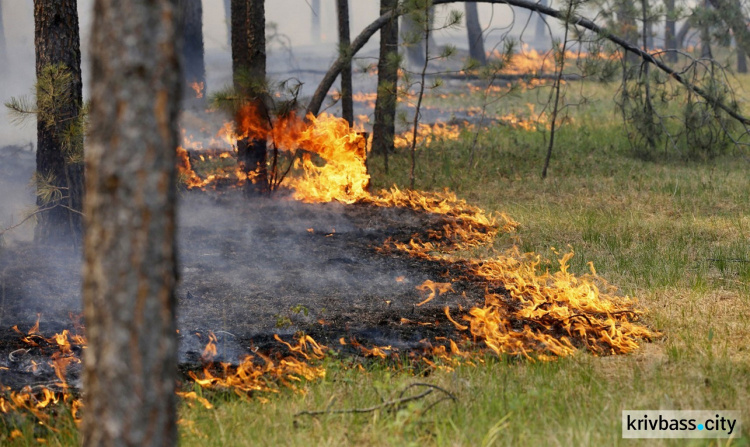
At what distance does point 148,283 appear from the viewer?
2.09m

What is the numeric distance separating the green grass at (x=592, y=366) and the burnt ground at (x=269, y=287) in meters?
0.74

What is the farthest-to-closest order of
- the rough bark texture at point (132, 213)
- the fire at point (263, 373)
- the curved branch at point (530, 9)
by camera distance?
the curved branch at point (530, 9) < the fire at point (263, 373) < the rough bark texture at point (132, 213)

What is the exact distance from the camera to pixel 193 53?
55.5ft

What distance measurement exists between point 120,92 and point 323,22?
199 feet

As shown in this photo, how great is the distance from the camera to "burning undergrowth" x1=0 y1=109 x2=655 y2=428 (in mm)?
4355

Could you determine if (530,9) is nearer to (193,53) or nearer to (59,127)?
(59,127)

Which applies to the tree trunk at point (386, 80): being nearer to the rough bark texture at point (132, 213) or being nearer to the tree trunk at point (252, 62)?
the tree trunk at point (252, 62)

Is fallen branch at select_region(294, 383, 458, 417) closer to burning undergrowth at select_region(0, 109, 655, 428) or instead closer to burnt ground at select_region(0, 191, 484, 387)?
burning undergrowth at select_region(0, 109, 655, 428)

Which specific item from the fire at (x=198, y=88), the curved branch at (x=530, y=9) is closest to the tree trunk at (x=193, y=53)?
the fire at (x=198, y=88)

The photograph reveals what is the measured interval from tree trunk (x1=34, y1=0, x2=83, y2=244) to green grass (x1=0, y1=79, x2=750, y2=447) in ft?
11.6

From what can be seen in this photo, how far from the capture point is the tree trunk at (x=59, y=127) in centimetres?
635

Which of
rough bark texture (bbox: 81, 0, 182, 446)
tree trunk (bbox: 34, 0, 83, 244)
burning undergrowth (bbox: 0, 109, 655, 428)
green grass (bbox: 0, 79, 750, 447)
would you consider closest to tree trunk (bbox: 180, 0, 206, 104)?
green grass (bbox: 0, 79, 750, 447)

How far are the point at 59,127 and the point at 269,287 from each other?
251 centimetres

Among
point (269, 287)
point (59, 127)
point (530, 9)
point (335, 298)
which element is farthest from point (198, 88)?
point (335, 298)
